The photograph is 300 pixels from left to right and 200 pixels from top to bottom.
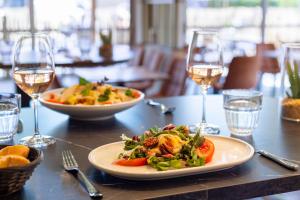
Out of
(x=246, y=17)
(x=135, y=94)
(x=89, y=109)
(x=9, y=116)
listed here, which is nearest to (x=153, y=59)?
(x=246, y=17)

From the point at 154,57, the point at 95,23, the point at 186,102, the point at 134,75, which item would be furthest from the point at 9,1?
the point at 186,102

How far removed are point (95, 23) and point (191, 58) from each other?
230 inches

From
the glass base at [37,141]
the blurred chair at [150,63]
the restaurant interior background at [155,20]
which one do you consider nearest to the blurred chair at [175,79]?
the blurred chair at [150,63]

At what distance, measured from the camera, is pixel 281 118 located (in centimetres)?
154

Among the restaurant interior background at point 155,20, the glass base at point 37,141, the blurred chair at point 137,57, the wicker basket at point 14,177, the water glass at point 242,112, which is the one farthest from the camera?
the restaurant interior background at point 155,20

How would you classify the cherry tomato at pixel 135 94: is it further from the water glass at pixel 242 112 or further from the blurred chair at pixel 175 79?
the blurred chair at pixel 175 79

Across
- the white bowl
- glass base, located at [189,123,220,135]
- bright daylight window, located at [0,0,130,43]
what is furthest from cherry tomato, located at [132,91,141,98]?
bright daylight window, located at [0,0,130,43]

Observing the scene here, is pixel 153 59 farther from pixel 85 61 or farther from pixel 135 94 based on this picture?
pixel 135 94

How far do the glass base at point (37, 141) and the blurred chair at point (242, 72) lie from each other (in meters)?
2.92

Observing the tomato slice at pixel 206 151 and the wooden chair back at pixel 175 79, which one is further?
the wooden chair back at pixel 175 79

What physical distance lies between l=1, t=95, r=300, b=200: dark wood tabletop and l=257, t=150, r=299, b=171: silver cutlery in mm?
13

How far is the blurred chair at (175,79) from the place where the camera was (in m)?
4.02

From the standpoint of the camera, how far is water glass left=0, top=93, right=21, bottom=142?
4.14 ft

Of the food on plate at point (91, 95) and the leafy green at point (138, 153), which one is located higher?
the food on plate at point (91, 95)
